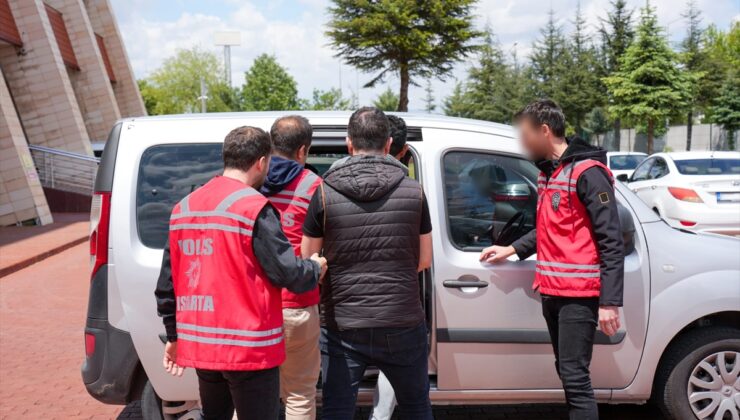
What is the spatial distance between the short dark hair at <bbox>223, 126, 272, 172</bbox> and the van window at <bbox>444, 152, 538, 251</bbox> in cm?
139

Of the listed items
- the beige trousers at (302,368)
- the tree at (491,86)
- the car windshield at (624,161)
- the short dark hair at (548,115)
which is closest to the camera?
the beige trousers at (302,368)

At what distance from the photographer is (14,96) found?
22.1 meters

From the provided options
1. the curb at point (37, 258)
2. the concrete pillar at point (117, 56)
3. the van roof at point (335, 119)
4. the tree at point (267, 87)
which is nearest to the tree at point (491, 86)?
the tree at point (267, 87)

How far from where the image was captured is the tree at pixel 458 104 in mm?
59072

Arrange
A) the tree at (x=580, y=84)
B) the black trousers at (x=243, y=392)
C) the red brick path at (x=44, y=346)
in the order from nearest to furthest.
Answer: the black trousers at (x=243, y=392), the red brick path at (x=44, y=346), the tree at (x=580, y=84)

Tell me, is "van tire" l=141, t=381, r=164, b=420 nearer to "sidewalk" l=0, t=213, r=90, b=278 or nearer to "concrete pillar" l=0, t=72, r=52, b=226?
"sidewalk" l=0, t=213, r=90, b=278


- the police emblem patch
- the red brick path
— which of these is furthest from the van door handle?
the red brick path

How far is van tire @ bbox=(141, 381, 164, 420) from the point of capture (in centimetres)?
368

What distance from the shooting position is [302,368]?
315cm

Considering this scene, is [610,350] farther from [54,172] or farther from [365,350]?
[54,172]

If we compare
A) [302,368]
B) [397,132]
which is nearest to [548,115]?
[397,132]

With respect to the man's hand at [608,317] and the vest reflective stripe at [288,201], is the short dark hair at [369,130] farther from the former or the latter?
the man's hand at [608,317]

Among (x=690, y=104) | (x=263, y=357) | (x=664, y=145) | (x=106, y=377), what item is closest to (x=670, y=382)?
(x=263, y=357)

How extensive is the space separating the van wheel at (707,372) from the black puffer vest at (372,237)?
177cm
